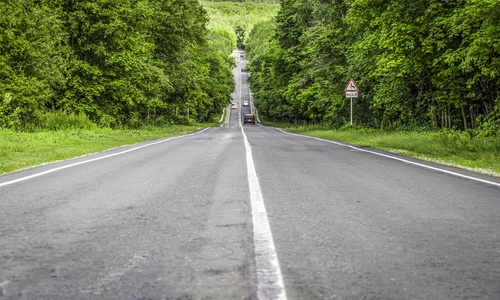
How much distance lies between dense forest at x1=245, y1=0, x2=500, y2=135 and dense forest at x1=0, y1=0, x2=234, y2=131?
39.6 feet

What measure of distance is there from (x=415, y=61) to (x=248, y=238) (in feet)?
45.8

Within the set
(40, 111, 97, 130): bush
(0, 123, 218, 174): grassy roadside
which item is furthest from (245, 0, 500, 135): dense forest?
(40, 111, 97, 130): bush

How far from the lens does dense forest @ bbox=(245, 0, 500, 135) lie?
12539mm

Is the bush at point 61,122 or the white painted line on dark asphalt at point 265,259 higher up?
the bush at point 61,122

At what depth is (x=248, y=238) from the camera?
3.54 m

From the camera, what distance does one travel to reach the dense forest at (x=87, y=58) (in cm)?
1967

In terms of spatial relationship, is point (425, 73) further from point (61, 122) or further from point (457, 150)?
point (61, 122)

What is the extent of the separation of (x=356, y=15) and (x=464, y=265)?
18884mm

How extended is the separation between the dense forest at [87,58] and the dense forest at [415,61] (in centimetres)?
1208

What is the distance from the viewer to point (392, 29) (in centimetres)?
1473

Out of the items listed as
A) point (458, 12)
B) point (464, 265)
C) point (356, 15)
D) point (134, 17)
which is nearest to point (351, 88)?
point (356, 15)

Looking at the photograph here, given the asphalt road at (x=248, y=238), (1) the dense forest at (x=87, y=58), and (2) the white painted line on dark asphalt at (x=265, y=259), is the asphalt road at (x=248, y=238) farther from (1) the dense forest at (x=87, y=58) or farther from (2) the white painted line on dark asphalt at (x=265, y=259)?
(1) the dense forest at (x=87, y=58)

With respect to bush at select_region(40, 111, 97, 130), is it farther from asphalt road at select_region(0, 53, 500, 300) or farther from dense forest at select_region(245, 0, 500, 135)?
dense forest at select_region(245, 0, 500, 135)

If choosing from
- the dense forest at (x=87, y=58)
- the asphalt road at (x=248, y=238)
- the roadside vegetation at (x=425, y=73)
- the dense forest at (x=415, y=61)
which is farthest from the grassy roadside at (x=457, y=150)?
the dense forest at (x=87, y=58)
